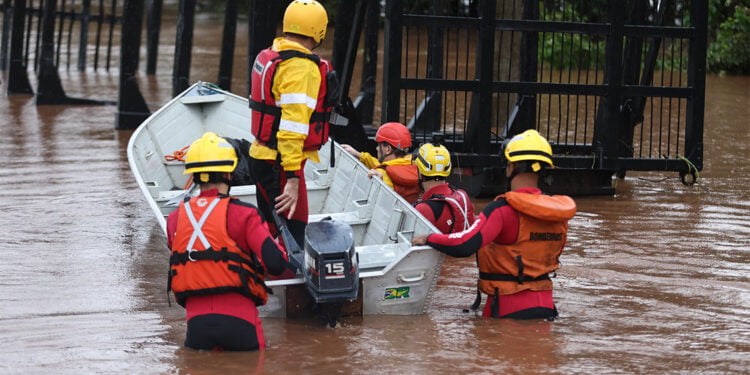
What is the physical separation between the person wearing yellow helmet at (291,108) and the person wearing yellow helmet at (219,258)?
0.68m

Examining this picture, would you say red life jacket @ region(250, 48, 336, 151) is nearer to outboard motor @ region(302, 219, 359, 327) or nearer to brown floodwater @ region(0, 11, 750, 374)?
outboard motor @ region(302, 219, 359, 327)

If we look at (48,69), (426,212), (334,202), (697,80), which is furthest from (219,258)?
(48,69)

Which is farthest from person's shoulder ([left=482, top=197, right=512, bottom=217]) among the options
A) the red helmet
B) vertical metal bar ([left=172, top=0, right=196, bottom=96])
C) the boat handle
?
vertical metal bar ([left=172, top=0, right=196, bottom=96])

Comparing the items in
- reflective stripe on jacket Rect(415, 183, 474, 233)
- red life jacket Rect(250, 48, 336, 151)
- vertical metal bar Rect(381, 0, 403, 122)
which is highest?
vertical metal bar Rect(381, 0, 403, 122)

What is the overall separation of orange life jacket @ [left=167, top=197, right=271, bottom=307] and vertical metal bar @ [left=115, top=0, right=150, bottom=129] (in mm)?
9476

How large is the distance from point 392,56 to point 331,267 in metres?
4.53

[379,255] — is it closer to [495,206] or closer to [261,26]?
[495,206]

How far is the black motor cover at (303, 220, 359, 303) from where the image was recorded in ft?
18.3

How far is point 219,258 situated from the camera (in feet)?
17.4

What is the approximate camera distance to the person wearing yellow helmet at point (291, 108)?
607 cm

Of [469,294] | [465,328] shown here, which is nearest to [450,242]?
[465,328]

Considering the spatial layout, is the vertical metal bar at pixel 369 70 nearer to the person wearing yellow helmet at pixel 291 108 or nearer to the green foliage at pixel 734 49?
the person wearing yellow helmet at pixel 291 108

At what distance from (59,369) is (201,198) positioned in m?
1.10

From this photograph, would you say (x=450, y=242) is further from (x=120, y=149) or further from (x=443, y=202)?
(x=120, y=149)
